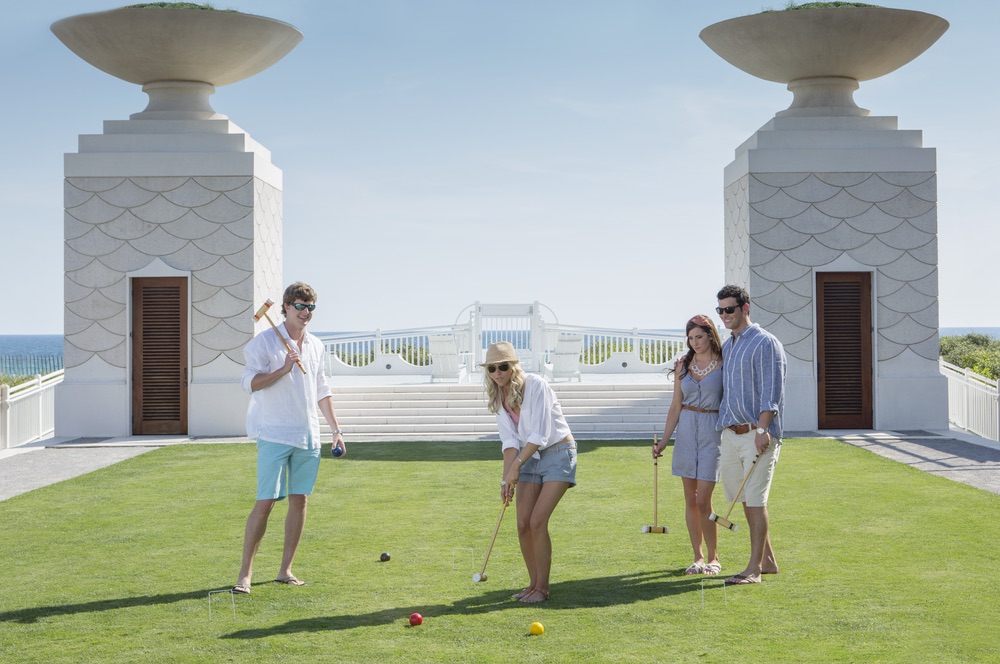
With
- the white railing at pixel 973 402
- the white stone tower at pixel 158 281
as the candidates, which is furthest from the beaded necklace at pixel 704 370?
the white stone tower at pixel 158 281

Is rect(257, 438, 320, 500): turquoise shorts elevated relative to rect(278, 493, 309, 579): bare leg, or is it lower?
elevated

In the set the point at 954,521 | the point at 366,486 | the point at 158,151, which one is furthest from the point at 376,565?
the point at 158,151

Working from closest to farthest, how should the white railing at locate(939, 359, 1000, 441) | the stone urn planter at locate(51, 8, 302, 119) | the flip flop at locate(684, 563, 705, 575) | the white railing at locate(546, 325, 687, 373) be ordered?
the flip flop at locate(684, 563, 705, 575) < the white railing at locate(939, 359, 1000, 441) < the stone urn planter at locate(51, 8, 302, 119) < the white railing at locate(546, 325, 687, 373)

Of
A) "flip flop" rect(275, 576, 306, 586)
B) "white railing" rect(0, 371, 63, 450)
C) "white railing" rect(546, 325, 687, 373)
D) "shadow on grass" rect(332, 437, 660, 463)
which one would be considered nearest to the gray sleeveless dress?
"flip flop" rect(275, 576, 306, 586)

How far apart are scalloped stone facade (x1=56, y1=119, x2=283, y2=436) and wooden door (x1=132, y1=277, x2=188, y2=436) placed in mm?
157

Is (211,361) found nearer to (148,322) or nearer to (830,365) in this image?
(148,322)

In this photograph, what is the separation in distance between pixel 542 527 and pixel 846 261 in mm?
11603

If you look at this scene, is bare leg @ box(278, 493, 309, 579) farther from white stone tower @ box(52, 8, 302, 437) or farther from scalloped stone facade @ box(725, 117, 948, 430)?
scalloped stone facade @ box(725, 117, 948, 430)

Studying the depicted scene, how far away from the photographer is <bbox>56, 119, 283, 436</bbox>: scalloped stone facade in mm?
15930

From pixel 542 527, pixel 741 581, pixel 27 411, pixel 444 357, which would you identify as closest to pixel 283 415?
pixel 542 527

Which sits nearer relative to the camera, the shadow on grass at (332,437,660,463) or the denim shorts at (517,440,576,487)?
the denim shorts at (517,440,576,487)

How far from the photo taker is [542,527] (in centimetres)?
601

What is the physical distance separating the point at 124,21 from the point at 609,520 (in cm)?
1091

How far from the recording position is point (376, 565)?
7.29 m
